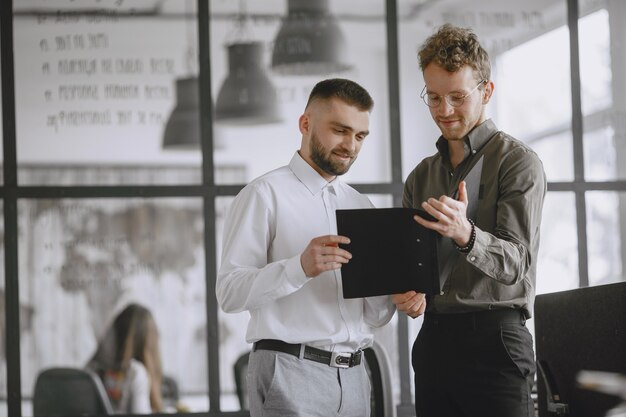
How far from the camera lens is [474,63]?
256cm

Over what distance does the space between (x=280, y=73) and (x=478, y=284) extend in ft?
8.22

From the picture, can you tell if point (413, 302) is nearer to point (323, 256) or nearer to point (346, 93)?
point (323, 256)

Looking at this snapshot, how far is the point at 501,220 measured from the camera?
2.43 meters

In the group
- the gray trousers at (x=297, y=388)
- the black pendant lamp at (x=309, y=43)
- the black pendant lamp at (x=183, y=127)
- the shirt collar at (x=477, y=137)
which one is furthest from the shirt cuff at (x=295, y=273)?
the black pendant lamp at (x=309, y=43)

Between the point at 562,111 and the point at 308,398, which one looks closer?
the point at 308,398

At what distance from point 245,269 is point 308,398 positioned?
14.8 inches

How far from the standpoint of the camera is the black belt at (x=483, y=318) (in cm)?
251

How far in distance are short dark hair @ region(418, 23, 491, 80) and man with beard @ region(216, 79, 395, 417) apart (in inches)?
8.8

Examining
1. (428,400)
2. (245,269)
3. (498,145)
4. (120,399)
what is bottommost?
(120,399)

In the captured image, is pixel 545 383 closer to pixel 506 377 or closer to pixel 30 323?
pixel 506 377

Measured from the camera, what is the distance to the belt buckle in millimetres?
2525

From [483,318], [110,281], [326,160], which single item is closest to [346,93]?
[326,160]

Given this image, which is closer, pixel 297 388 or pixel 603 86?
pixel 297 388

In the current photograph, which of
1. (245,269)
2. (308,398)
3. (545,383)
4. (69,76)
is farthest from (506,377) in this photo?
(69,76)
